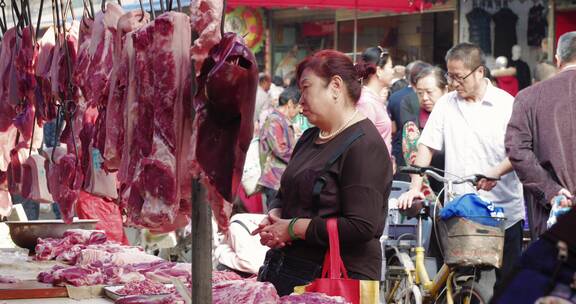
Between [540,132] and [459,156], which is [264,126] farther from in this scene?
[540,132]

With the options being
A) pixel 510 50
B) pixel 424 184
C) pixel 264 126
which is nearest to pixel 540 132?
pixel 424 184

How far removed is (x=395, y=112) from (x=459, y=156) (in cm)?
362

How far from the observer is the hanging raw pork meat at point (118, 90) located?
4426mm

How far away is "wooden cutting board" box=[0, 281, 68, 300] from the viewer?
16.9 ft

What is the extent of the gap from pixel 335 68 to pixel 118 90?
1180mm

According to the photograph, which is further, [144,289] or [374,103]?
[374,103]

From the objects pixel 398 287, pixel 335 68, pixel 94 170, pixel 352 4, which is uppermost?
pixel 352 4

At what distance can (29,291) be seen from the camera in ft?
17.0

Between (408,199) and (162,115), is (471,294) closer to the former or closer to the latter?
(408,199)

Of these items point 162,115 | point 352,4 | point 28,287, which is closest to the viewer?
point 162,115

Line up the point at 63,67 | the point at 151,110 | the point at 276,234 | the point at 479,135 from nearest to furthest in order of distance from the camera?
the point at 151,110 < the point at 276,234 < the point at 63,67 < the point at 479,135

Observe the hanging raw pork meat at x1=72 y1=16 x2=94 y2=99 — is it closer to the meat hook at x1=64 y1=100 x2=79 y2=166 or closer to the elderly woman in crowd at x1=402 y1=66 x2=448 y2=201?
the meat hook at x1=64 y1=100 x2=79 y2=166

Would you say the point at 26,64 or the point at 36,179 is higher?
the point at 26,64

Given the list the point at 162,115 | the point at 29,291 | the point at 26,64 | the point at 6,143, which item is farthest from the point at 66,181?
the point at 162,115
